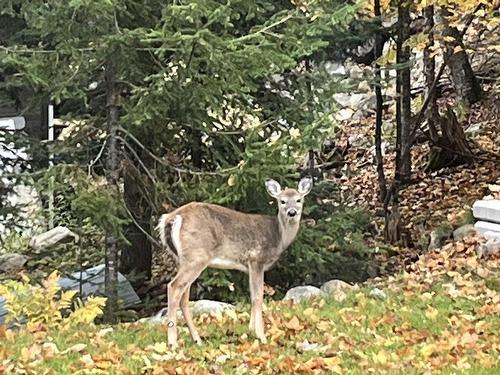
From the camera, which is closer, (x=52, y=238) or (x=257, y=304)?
(x=257, y=304)

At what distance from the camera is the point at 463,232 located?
11.6 metres

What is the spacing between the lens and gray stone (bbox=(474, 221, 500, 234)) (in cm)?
1025

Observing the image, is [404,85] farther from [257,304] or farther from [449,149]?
[257,304]

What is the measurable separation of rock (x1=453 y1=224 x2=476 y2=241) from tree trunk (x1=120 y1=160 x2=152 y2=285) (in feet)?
13.1

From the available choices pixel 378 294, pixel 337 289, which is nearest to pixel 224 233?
pixel 378 294

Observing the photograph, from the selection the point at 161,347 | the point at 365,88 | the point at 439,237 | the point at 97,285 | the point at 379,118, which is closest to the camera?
the point at 161,347

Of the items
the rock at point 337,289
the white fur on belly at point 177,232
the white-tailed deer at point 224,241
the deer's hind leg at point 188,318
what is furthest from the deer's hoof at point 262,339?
the rock at point 337,289

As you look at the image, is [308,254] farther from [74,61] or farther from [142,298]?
[74,61]

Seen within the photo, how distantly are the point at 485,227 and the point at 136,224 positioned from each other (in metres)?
4.26

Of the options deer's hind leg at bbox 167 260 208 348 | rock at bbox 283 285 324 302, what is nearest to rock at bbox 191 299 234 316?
rock at bbox 283 285 324 302

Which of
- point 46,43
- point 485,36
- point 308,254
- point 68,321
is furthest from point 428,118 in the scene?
point 68,321

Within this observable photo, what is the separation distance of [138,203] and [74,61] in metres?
2.02

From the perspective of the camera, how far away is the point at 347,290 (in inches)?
345

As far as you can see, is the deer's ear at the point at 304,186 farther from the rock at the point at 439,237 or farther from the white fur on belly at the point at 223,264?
the rock at the point at 439,237
